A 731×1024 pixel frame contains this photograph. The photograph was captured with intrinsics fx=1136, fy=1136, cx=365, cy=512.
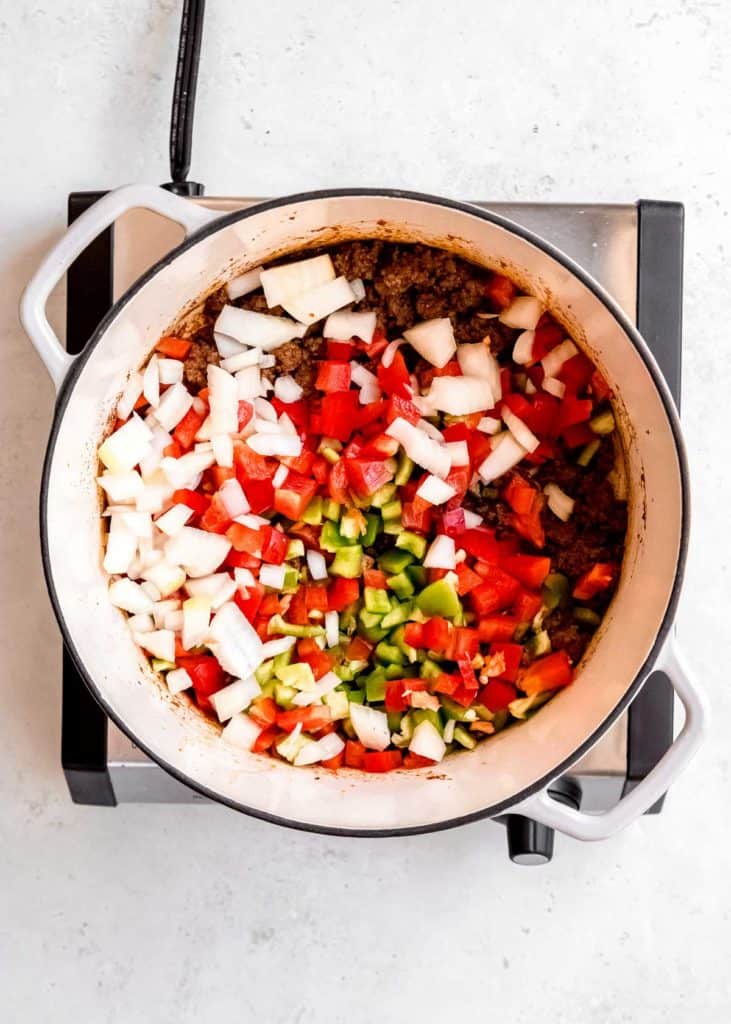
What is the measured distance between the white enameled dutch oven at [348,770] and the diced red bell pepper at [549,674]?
2cm

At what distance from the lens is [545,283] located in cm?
104

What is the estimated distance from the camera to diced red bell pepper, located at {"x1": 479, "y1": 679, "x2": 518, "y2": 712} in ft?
3.62

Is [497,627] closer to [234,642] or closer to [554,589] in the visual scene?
[554,589]

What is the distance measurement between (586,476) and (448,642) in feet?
0.69

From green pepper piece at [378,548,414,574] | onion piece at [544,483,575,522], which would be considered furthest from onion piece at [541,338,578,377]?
green pepper piece at [378,548,414,574]

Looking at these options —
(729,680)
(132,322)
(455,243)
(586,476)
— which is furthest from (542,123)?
(729,680)

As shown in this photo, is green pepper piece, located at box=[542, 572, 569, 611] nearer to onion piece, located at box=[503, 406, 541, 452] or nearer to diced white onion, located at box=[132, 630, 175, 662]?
onion piece, located at box=[503, 406, 541, 452]

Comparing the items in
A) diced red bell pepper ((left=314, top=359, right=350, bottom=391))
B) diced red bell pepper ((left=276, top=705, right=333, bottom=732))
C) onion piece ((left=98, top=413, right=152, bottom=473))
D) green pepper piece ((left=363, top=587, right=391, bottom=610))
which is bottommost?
diced red bell pepper ((left=276, top=705, right=333, bottom=732))

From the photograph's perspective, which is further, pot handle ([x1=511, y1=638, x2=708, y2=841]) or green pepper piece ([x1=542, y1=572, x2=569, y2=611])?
green pepper piece ([x1=542, y1=572, x2=569, y2=611])

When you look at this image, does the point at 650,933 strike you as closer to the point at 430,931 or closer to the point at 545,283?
the point at 430,931

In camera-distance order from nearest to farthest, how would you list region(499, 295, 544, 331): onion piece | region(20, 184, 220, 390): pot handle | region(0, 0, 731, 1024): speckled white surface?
region(20, 184, 220, 390): pot handle → region(499, 295, 544, 331): onion piece → region(0, 0, 731, 1024): speckled white surface

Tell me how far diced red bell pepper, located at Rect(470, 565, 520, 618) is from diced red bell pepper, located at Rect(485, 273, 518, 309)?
0.26 meters

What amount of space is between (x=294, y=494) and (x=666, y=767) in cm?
43

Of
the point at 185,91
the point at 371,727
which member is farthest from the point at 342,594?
the point at 185,91
